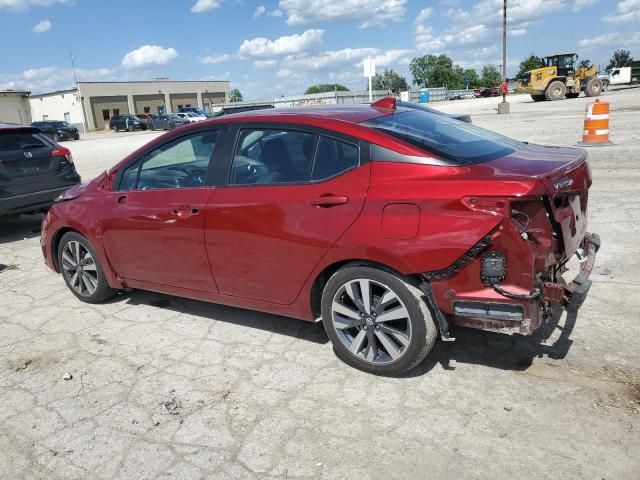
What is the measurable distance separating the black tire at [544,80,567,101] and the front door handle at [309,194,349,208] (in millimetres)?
36548

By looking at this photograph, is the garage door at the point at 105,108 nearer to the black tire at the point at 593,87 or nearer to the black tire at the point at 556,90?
the black tire at the point at 556,90

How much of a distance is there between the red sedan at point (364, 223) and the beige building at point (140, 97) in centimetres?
6639

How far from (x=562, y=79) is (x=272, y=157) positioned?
36.8 m

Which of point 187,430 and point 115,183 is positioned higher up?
point 115,183

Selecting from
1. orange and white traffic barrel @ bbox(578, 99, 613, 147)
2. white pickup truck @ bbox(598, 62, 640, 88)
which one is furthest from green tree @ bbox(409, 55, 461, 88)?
orange and white traffic barrel @ bbox(578, 99, 613, 147)

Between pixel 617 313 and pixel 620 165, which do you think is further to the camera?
A: pixel 620 165

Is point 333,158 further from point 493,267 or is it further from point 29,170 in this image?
point 29,170

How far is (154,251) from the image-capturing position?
432cm

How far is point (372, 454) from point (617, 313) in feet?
7.98

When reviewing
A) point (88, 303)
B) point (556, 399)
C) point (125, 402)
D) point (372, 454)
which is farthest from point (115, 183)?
point (556, 399)

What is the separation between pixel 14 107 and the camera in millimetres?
72312

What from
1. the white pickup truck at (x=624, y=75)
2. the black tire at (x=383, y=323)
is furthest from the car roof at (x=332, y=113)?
the white pickup truck at (x=624, y=75)

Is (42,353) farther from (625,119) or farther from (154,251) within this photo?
(625,119)

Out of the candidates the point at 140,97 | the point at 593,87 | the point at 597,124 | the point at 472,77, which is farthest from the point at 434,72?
the point at 597,124
